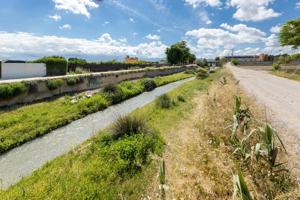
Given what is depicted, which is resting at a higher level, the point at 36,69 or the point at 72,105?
the point at 36,69

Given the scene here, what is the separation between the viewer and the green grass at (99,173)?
5.58 meters

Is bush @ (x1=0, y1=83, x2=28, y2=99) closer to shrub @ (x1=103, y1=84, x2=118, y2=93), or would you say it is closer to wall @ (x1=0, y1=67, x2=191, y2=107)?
wall @ (x1=0, y1=67, x2=191, y2=107)

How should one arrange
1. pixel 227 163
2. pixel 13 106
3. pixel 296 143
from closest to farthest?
pixel 227 163, pixel 296 143, pixel 13 106

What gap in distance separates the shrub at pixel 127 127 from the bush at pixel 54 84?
9985 millimetres

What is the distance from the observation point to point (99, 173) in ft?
21.1

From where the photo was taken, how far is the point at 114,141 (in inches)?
336

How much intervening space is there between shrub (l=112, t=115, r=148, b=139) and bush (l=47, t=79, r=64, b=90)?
9.98 metres

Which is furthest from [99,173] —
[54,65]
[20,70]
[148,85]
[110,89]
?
[54,65]

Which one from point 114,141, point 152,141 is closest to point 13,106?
point 114,141

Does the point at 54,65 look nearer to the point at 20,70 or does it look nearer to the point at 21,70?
the point at 21,70

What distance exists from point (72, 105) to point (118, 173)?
1012 cm

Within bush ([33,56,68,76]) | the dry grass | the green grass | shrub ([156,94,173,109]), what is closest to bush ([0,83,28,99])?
the green grass

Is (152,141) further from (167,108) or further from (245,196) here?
(167,108)

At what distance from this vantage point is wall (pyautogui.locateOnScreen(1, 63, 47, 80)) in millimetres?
22578
